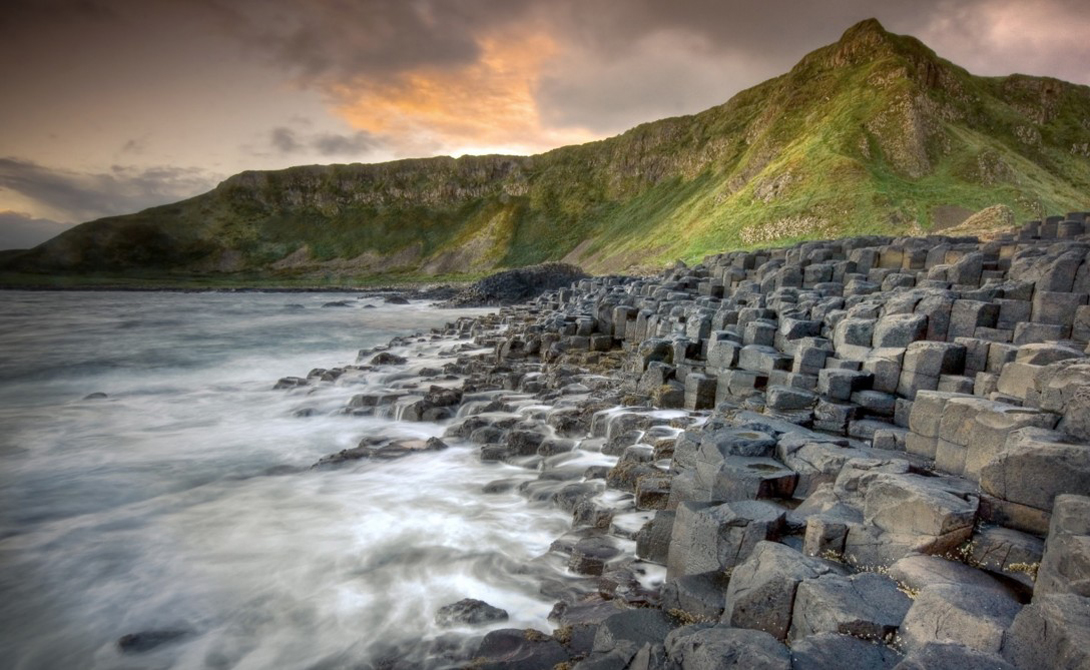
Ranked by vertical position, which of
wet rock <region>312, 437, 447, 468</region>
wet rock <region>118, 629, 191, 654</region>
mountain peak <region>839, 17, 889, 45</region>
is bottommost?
wet rock <region>118, 629, 191, 654</region>

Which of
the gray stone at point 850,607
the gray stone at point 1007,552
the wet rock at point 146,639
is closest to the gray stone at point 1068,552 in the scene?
the gray stone at point 1007,552

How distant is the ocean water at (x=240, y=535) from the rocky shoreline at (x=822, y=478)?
67 cm

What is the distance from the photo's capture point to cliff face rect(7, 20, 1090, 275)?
53.4m

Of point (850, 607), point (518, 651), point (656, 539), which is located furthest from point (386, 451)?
point (850, 607)

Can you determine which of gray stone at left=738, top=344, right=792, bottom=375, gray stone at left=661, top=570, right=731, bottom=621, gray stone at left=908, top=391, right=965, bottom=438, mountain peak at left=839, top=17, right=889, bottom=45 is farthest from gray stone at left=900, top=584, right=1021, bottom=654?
mountain peak at left=839, top=17, right=889, bottom=45

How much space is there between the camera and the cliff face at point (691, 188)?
53.4m

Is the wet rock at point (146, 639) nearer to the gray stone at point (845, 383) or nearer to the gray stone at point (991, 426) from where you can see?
the gray stone at point (991, 426)

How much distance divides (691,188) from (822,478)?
96681 mm

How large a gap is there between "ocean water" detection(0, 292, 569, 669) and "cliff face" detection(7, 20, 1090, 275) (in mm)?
46577

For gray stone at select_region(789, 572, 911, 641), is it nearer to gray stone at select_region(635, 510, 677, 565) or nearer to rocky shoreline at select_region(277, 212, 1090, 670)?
rocky shoreline at select_region(277, 212, 1090, 670)

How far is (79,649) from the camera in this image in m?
6.43

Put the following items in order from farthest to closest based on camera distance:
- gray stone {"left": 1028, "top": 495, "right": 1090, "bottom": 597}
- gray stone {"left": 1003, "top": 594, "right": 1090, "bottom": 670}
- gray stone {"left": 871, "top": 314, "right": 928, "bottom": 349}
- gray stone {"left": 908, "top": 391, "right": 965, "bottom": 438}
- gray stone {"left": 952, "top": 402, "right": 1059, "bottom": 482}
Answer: gray stone {"left": 871, "top": 314, "right": 928, "bottom": 349}, gray stone {"left": 908, "top": 391, "right": 965, "bottom": 438}, gray stone {"left": 952, "top": 402, "right": 1059, "bottom": 482}, gray stone {"left": 1028, "top": 495, "right": 1090, "bottom": 597}, gray stone {"left": 1003, "top": 594, "right": 1090, "bottom": 670}

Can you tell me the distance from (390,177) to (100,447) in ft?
454

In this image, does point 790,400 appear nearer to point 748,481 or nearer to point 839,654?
point 748,481
